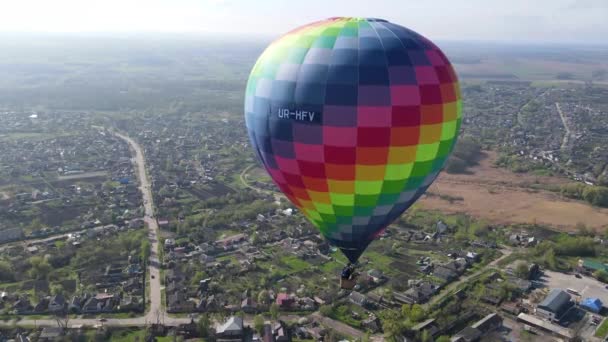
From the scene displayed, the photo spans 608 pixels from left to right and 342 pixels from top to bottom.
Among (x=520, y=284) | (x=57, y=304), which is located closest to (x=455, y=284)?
(x=520, y=284)

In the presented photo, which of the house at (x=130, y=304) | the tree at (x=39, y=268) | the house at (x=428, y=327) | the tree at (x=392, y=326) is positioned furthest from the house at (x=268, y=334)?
the tree at (x=39, y=268)

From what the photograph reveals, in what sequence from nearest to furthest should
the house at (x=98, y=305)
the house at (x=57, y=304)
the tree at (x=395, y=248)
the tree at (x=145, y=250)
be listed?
the house at (x=57, y=304) < the house at (x=98, y=305) < the tree at (x=145, y=250) < the tree at (x=395, y=248)

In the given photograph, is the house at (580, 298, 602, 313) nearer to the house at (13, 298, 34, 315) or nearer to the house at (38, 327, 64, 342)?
the house at (38, 327, 64, 342)

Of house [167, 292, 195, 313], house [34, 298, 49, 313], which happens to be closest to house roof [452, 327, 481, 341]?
house [167, 292, 195, 313]

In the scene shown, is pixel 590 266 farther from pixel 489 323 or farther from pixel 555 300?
pixel 489 323

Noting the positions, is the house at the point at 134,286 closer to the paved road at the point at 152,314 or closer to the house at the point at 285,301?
the paved road at the point at 152,314

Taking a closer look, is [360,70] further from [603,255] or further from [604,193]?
[604,193]
